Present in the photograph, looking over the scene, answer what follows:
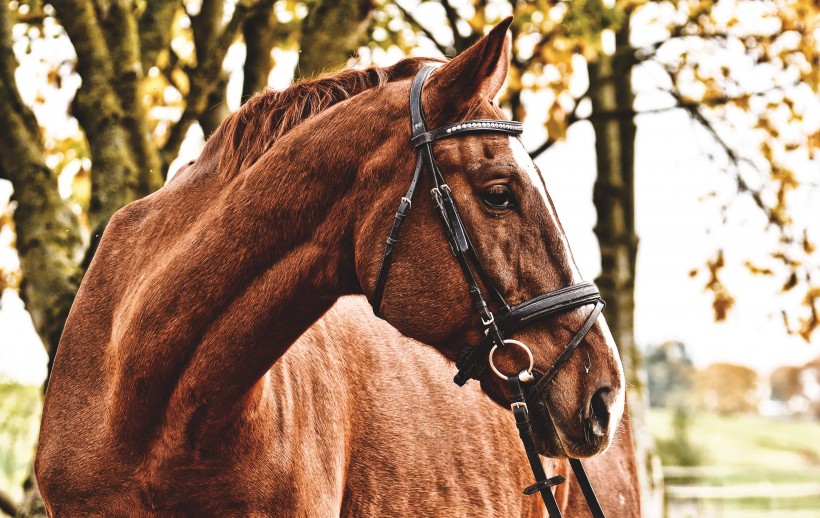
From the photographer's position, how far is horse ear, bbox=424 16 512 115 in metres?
2.56

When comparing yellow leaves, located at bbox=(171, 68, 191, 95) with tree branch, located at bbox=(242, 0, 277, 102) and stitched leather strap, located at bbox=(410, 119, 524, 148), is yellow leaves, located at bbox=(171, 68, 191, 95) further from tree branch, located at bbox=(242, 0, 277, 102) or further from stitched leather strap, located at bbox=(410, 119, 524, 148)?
stitched leather strap, located at bbox=(410, 119, 524, 148)

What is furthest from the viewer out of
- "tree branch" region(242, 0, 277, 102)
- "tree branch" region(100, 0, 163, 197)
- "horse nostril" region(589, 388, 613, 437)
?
"tree branch" region(242, 0, 277, 102)

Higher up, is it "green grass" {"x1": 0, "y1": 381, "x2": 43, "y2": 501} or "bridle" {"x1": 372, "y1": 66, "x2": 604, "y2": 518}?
"green grass" {"x1": 0, "y1": 381, "x2": 43, "y2": 501}

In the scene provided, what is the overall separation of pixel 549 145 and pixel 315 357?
18.2 feet

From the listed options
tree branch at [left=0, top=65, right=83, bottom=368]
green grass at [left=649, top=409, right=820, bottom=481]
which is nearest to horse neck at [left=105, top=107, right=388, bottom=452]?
tree branch at [left=0, top=65, right=83, bottom=368]

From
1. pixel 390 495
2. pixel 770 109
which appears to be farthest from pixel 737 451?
pixel 390 495

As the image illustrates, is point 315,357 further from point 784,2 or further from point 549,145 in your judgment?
point 784,2

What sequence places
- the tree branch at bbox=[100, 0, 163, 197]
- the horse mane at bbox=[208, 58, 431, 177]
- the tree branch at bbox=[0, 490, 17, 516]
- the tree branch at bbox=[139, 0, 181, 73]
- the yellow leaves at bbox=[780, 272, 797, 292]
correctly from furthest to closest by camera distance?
the yellow leaves at bbox=[780, 272, 797, 292] < the tree branch at bbox=[0, 490, 17, 516] < the tree branch at bbox=[139, 0, 181, 73] < the tree branch at bbox=[100, 0, 163, 197] < the horse mane at bbox=[208, 58, 431, 177]

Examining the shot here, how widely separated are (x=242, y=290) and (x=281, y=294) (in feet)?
0.49

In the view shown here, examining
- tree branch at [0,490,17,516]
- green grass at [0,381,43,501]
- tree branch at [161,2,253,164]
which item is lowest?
tree branch at [0,490,17,516]

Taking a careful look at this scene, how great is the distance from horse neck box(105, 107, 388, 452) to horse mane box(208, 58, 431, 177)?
0.14 m

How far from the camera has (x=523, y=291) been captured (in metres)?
2.55

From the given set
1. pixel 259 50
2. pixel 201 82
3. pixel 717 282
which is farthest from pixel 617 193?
pixel 201 82

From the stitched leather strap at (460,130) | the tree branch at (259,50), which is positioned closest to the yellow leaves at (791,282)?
the tree branch at (259,50)
